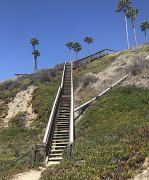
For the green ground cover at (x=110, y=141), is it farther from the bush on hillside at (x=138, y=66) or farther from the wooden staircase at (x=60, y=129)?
the bush on hillside at (x=138, y=66)

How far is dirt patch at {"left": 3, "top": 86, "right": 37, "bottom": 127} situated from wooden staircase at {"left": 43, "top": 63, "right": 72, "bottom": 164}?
3.00m

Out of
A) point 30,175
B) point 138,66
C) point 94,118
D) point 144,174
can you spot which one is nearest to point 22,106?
point 94,118

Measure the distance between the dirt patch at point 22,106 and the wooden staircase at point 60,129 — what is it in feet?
9.83

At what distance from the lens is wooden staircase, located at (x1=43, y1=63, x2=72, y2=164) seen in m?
23.5

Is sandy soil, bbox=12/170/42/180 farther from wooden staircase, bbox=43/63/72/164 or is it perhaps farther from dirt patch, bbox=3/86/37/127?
dirt patch, bbox=3/86/37/127

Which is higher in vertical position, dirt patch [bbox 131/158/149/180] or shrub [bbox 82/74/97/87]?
shrub [bbox 82/74/97/87]

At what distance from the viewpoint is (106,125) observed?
1035 inches

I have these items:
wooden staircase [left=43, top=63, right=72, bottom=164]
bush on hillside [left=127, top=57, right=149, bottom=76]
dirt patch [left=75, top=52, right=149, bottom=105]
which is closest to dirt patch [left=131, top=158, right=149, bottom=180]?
wooden staircase [left=43, top=63, right=72, bottom=164]

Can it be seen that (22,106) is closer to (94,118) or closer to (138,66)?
(94,118)

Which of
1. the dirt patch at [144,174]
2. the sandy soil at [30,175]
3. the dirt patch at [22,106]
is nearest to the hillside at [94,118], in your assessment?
the dirt patch at [22,106]

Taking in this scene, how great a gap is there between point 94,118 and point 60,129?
2.73 metres

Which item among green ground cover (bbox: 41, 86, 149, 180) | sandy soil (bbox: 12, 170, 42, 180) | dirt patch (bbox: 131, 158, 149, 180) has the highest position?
green ground cover (bbox: 41, 86, 149, 180)

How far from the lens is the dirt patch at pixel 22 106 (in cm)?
3565

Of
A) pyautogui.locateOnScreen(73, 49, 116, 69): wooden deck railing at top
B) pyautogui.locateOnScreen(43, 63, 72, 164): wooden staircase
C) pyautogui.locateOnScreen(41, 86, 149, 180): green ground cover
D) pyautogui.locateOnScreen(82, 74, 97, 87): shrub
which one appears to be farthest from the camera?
pyautogui.locateOnScreen(73, 49, 116, 69): wooden deck railing at top
